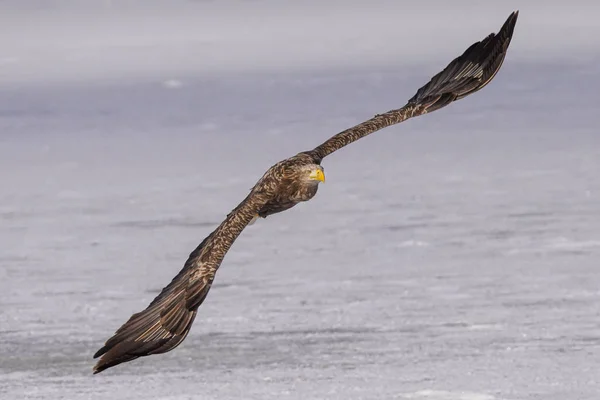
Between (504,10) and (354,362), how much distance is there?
92.1 feet

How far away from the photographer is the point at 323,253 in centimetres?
1080

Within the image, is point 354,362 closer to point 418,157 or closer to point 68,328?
point 68,328

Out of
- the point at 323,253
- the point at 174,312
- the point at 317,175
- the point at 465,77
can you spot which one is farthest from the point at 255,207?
the point at 323,253

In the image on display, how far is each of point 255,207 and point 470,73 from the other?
2.10 meters

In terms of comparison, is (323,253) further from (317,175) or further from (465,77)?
(317,175)

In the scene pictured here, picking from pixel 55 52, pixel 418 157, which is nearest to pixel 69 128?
pixel 418 157

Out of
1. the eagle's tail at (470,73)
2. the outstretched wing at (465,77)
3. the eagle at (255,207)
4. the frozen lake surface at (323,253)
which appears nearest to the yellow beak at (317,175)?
the eagle at (255,207)

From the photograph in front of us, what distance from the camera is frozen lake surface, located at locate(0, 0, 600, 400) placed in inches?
319

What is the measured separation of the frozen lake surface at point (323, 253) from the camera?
8.11 meters

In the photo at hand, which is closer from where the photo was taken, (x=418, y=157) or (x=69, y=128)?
(x=418, y=157)

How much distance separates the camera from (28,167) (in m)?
15.2

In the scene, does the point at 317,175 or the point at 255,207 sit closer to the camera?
the point at 255,207

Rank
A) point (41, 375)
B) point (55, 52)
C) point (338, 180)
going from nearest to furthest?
point (41, 375) → point (338, 180) → point (55, 52)

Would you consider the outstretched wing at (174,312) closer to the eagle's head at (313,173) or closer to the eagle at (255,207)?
the eagle at (255,207)
